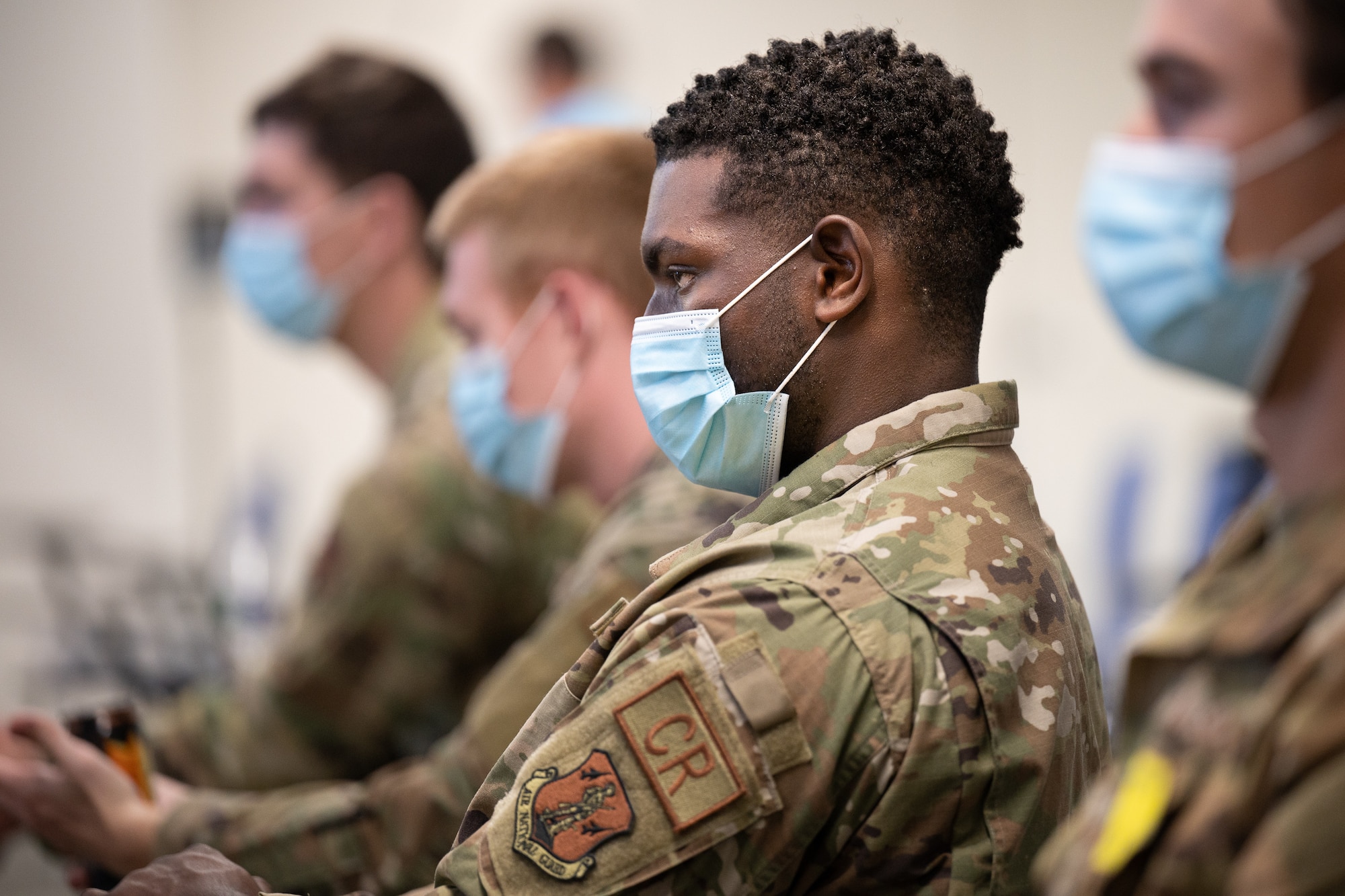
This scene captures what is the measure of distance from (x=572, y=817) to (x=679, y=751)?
0.34 feet

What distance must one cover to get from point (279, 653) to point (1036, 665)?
6.24ft

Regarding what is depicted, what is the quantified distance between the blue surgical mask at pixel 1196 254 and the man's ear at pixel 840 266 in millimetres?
308

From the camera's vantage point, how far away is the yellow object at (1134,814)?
3.20 ft

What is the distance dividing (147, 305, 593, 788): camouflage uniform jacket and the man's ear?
1453 millimetres

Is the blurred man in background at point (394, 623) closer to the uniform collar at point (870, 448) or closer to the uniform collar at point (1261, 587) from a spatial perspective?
the uniform collar at point (870, 448)

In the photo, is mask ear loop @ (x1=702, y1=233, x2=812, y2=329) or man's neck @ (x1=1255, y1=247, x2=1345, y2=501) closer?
man's neck @ (x1=1255, y1=247, x2=1345, y2=501)

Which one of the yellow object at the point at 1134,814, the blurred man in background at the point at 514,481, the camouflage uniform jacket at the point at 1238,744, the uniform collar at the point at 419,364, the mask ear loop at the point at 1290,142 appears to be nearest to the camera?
the camouflage uniform jacket at the point at 1238,744

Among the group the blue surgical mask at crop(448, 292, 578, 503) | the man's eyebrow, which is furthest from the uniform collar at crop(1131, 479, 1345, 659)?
the blue surgical mask at crop(448, 292, 578, 503)

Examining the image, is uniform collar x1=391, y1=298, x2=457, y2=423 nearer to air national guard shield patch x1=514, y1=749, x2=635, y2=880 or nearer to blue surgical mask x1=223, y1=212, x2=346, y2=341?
blue surgical mask x1=223, y1=212, x2=346, y2=341

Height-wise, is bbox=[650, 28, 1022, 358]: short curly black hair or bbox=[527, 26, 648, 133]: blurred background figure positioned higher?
bbox=[527, 26, 648, 133]: blurred background figure

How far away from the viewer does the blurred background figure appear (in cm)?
551

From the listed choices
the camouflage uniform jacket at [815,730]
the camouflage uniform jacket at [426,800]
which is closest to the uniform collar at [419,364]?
the camouflage uniform jacket at [426,800]

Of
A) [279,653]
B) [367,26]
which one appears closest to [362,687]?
[279,653]

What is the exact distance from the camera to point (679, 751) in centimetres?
108
